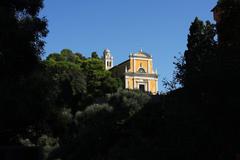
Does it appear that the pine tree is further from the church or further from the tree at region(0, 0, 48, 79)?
the church

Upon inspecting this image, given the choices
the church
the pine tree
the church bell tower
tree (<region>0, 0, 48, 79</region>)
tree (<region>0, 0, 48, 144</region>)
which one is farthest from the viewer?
the church bell tower

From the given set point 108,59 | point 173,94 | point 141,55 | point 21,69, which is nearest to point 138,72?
point 141,55

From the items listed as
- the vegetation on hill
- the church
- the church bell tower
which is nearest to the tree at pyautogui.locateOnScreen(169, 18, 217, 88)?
the vegetation on hill

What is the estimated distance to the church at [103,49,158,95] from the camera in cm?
8444

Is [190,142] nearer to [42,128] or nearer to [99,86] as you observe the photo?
[42,128]

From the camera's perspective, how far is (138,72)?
8619cm

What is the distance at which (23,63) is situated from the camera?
1479 centimetres

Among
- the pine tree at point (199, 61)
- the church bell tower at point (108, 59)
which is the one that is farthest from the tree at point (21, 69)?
the church bell tower at point (108, 59)

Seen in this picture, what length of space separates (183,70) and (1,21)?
6.81 metres

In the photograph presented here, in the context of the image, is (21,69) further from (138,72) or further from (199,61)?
(138,72)

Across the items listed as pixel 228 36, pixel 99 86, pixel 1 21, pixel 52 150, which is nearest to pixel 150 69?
pixel 99 86

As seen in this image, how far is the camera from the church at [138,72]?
3324 inches

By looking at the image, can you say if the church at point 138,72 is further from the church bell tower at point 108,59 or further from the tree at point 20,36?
the tree at point 20,36

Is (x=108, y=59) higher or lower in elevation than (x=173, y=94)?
higher
